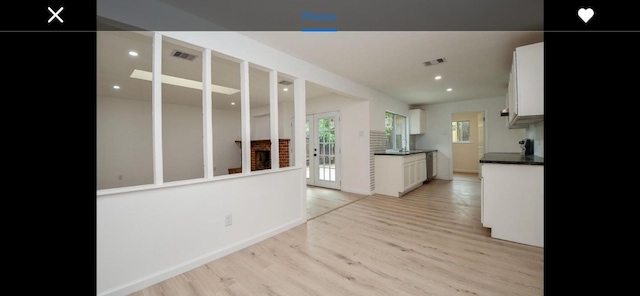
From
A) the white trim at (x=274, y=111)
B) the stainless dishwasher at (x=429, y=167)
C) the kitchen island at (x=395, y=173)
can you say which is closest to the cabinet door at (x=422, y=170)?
the kitchen island at (x=395, y=173)

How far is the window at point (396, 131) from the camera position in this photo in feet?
19.3

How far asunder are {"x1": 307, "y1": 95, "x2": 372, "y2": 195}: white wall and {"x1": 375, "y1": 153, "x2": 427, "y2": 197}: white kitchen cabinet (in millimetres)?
297

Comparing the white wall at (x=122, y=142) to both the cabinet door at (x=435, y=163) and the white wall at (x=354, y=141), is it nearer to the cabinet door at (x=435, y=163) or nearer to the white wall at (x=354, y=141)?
the white wall at (x=354, y=141)

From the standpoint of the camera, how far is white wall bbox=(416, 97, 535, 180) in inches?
222

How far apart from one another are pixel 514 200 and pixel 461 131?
6.63 m

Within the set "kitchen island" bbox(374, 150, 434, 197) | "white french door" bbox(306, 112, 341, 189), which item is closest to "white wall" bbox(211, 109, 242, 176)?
"white french door" bbox(306, 112, 341, 189)

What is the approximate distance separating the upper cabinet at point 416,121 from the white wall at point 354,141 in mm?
2491

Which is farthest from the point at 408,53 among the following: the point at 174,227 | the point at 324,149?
the point at 174,227

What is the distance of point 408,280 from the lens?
1766 mm
